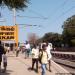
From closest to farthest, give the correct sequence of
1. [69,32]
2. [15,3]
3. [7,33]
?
[15,3]
[7,33]
[69,32]

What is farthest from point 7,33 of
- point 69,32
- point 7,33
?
point 69,32

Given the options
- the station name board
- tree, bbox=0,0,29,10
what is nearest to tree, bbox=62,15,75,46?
the station name board

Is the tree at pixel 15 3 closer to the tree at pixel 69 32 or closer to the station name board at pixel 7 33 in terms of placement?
the station name board at pixel 7 33

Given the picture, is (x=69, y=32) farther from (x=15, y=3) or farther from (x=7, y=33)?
(x=15, y=3)

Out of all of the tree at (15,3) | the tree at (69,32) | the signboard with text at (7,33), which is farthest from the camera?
the tree at (69,32)

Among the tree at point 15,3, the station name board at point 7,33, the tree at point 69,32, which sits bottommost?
the tree at point 15,3

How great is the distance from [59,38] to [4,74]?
413 feet

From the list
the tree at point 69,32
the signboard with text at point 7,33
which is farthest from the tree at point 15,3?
the tree at point 69,32

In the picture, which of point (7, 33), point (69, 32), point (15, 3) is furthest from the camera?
point (69, 32)

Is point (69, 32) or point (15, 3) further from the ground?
point (69, 32)

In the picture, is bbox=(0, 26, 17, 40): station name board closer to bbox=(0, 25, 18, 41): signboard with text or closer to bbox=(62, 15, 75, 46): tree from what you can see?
bbox=(0, 25, 18, 41): signboard with text

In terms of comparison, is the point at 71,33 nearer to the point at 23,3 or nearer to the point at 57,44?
the point at 57,44

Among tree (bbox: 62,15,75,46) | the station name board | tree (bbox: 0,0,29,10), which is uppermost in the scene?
tree (bbox: 62,15,75,46)

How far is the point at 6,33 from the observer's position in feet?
171
